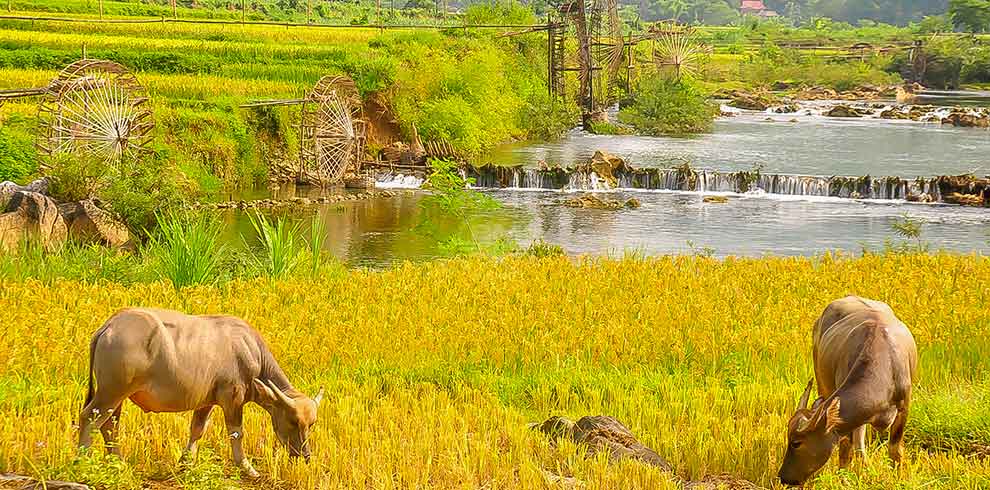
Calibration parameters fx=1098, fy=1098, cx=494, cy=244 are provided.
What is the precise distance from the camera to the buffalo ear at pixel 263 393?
18.2 ft

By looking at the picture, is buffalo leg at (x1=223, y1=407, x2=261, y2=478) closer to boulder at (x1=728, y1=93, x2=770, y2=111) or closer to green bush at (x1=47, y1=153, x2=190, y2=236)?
green bush at (x1=47, y1=153, x2=190, y2=236)

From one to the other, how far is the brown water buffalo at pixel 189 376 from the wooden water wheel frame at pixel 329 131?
2067cm

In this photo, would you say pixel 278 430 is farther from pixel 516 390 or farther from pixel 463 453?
pixel 516 390

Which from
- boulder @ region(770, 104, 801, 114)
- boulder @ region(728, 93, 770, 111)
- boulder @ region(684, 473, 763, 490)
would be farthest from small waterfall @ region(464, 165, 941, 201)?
boulder @ region(728, 93, 770, 111)

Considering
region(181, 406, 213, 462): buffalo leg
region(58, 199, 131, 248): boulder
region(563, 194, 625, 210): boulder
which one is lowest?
region(563, 194, 625, 210): boulder

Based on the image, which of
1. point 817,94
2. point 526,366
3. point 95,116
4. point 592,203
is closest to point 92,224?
point 95,116

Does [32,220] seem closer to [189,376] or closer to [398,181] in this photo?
[189,376]

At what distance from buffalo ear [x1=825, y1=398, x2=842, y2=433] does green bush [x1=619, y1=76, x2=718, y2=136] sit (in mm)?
37244

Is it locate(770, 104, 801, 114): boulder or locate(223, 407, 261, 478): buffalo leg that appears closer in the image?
locate(223, 407, 261, 478): buffalo leg

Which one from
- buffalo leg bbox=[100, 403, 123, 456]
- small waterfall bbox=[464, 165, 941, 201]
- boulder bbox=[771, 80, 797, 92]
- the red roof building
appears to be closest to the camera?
buffalo leg bbox=[100, 403, 123, 456]

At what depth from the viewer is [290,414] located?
5668 millimetres

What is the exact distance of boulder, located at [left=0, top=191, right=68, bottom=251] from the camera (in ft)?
49.1

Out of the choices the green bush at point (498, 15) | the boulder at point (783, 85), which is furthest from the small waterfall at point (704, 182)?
the boulder at point (783, 85)

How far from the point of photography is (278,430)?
5.74 meters
